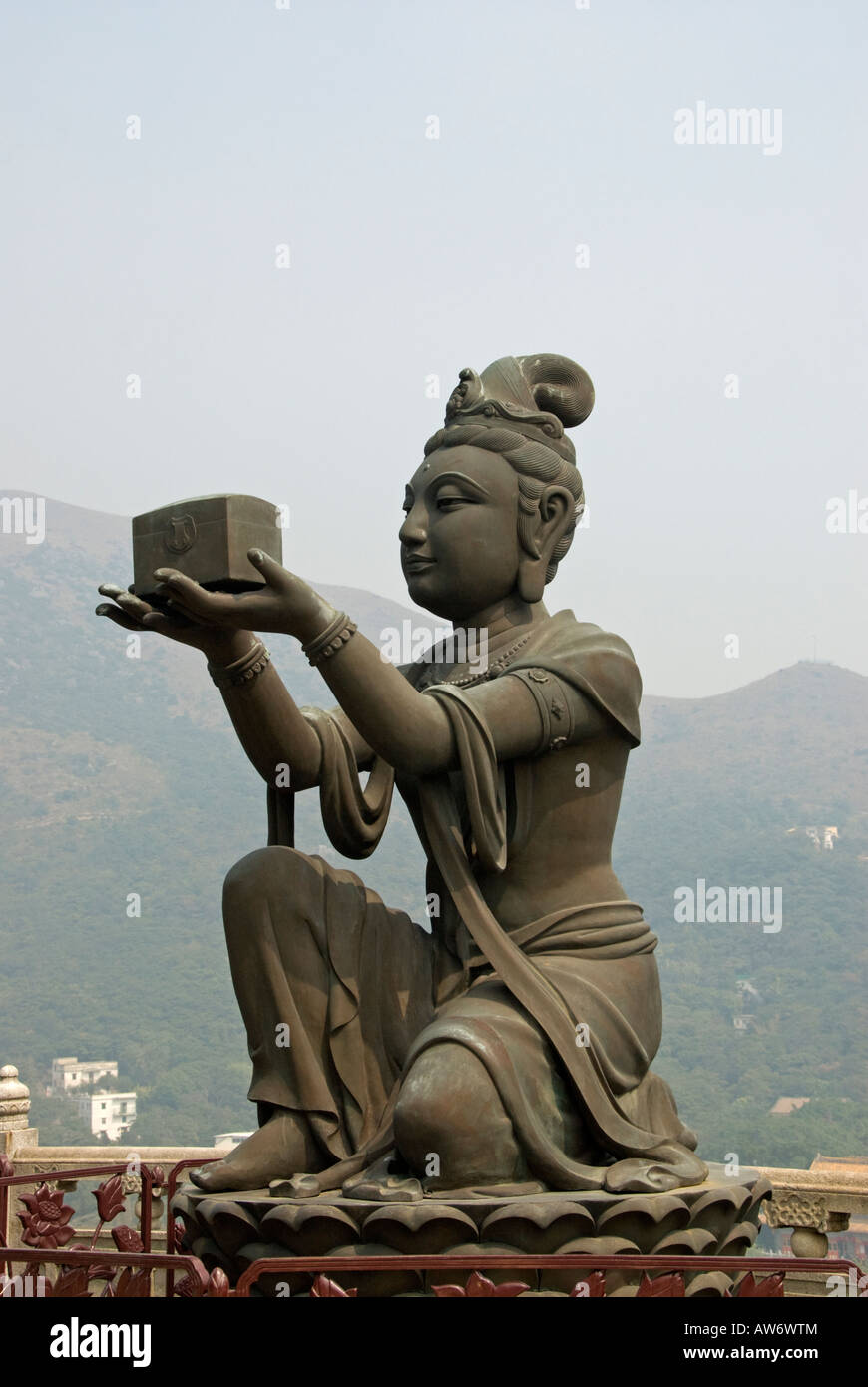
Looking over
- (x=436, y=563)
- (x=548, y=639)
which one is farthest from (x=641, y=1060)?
(x=436, y=563)

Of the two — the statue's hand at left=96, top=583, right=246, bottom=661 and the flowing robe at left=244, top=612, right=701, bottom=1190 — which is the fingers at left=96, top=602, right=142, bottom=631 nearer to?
the statue's hand at left=96, top=583, right=246, bottom=661

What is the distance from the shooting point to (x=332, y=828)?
17.4ft

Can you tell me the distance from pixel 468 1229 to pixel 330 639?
5.31ft

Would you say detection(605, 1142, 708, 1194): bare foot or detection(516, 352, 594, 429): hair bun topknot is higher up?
detection(516, 352, 594, 429): hair bun topknot

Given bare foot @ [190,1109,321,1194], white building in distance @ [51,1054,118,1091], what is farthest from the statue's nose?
white building in distance @ [51,1054,118,1091]

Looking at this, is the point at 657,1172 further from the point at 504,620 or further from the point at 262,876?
the point at 504,620

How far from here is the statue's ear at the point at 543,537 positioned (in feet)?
17.6

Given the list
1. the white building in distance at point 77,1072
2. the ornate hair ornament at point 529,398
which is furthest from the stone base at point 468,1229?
the white building in distance at point 77,1072

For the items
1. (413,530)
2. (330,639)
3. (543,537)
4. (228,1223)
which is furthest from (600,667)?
(228,1223)

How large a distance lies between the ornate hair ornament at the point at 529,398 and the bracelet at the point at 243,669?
1.07 metres

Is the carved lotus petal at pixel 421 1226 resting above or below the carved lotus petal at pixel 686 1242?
above

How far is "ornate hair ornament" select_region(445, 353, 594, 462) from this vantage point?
5.40 metres

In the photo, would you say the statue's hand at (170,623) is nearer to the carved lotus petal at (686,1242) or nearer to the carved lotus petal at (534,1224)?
the carved lotus petal at (534,1224)

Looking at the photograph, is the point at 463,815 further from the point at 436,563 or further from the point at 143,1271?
the point at 143,1271
